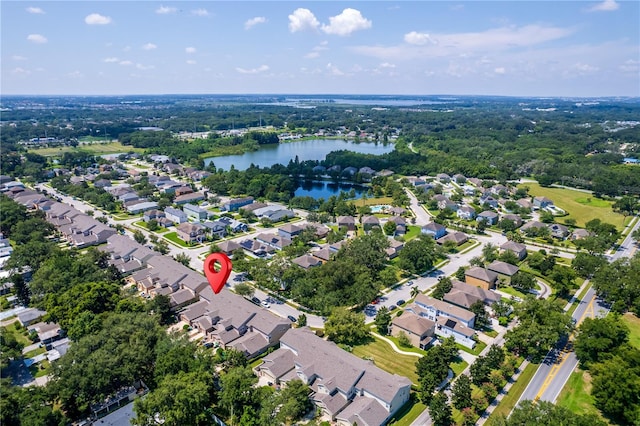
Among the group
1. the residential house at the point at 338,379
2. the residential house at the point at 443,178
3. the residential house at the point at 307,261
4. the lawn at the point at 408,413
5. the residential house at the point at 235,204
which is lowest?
the lawn at the point at 408,413

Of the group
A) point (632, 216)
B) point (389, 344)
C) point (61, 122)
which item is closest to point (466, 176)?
point (632, 216)

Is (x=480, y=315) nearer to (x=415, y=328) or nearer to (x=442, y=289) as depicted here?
(x=442, y=289)

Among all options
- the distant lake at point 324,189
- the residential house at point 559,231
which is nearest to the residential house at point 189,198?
the distant lake at point 324,189

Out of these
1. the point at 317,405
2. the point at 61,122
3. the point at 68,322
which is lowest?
the point at 317,405

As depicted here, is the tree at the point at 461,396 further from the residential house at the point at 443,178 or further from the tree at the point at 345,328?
the residential house at the point at 443,178

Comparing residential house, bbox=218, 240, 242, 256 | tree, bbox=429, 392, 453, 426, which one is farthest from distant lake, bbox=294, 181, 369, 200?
tree, bbox=429, 392, 453, 426

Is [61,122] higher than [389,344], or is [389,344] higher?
[61,122]

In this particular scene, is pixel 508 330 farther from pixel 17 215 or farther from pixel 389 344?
pixel 17 215
